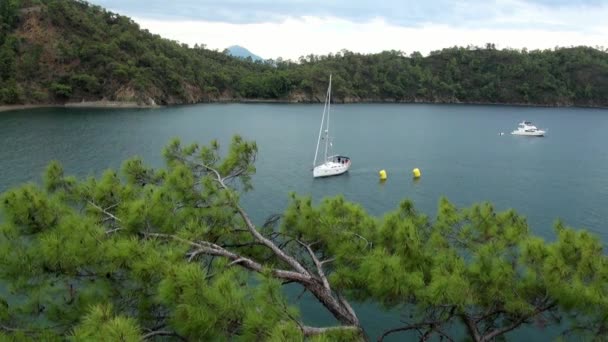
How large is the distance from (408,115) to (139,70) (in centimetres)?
4318

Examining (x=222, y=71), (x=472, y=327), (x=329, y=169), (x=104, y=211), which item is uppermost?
(x=222, y=71)

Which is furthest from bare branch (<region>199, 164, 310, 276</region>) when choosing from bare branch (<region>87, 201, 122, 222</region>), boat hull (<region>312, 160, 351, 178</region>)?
boat hull (<region>312, 160, 351, 178</region>)

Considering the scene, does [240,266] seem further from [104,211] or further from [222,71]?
[222,71]

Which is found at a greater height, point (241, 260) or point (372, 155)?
point (241, 260)

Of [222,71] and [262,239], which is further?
[222,71]

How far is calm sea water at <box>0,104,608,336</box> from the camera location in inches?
1010

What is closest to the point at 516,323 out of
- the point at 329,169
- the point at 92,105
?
the point at 329,169

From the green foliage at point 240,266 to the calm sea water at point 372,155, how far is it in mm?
3325

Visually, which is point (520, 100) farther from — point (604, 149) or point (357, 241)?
point (357, 241)

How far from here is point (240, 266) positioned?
18.6ft

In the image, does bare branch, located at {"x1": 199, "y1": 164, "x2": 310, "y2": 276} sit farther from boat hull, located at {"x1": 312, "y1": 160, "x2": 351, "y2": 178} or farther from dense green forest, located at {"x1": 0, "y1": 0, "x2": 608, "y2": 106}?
dense green forest, located at {"x1": 0, "y1": 0, "x2": 608, "y2": 106}

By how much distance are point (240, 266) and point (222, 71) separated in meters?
94.5

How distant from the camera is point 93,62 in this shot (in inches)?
2768

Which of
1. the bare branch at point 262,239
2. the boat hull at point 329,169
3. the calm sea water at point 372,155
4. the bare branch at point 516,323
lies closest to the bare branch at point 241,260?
the bare branch at point 262,239
